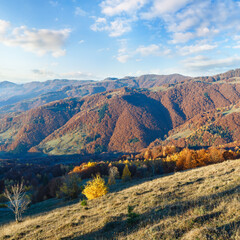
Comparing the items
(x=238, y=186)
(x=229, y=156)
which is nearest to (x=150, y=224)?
(x=238, y=186)

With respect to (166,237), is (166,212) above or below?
below

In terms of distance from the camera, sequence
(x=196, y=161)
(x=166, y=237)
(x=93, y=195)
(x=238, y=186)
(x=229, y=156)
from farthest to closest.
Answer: (x=229, y=156), (x=196, y=161), (x=93, y=195), (x=238, y=186), (x=166, y=237)

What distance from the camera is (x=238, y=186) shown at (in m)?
15.0

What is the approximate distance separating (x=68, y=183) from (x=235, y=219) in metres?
46.1

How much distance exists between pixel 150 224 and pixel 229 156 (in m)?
91.6

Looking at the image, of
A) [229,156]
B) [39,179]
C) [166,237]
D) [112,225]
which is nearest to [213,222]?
[166,237]

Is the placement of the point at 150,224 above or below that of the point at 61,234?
above

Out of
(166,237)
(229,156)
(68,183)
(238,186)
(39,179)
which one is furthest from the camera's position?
(39,179)

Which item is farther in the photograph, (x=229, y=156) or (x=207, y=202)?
(x=229, y=156)

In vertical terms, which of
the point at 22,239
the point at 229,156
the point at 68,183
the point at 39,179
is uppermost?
the point at 22,239

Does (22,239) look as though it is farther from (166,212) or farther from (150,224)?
(166,212)

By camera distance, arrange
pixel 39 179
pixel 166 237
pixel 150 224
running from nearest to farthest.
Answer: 1. pixel 166 237
2. pixel 150 224
3. pixel 39 179

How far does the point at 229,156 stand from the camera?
84250mm

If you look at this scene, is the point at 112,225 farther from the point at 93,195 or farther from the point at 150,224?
the point at 93,195
